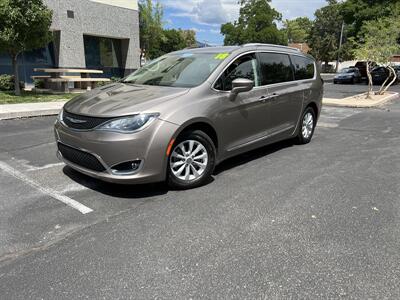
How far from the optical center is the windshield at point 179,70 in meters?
4.63

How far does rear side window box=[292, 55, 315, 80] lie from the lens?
20.3 ft

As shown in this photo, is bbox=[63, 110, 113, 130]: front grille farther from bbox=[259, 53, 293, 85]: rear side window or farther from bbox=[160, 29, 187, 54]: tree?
bbox=[160, 29, 187, 54]: tree

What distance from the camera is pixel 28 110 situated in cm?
941

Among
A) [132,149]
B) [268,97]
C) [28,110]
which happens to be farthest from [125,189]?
[28,110]

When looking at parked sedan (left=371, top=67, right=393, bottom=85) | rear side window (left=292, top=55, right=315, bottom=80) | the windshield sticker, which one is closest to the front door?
the windshield sticker

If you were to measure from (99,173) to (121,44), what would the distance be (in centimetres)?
1950

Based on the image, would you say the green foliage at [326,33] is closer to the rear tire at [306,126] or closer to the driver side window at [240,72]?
the rear tire at [306,126]

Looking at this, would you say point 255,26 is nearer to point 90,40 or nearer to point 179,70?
point 90,40

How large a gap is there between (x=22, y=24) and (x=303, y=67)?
30.8 feet

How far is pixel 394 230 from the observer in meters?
3.42

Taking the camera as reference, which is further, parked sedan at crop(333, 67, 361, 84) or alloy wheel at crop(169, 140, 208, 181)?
parked sedan at crop(333, 67, 361, 84)

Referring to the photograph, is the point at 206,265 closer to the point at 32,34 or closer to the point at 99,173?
the point at 99,173

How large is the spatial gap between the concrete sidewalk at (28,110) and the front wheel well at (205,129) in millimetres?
6484

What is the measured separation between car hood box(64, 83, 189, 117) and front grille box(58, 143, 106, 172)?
439 mm
